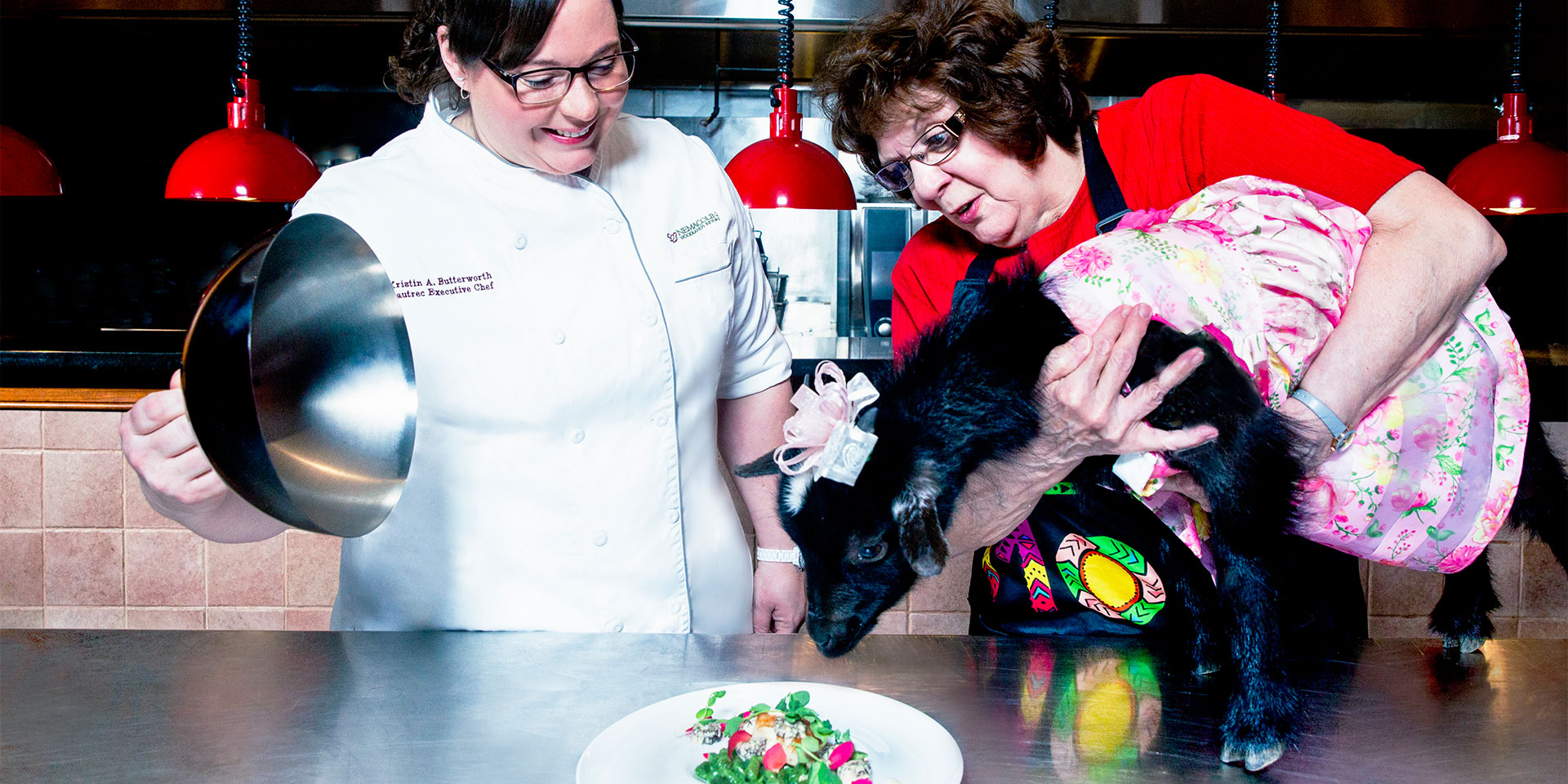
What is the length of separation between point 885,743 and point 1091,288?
0.50 metres

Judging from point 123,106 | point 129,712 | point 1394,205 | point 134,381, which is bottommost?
point 129,712

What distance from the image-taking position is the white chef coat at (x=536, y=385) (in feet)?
4.30

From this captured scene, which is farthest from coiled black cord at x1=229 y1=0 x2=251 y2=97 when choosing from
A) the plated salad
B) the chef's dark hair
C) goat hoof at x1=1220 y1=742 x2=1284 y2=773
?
goat hoof at x1=1220 y1=742 x2=1284 y2=773

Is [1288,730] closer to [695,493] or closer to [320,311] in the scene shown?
[695,493]

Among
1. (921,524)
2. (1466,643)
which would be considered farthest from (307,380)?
(1466,643)

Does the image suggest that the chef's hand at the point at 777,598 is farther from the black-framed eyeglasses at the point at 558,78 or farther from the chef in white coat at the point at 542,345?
the black-framed eyeglasses at the point at 558,78

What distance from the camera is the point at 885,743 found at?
927 mm

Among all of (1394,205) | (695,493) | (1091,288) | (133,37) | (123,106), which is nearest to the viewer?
(1091,288)

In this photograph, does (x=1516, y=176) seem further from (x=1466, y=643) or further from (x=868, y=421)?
(x=868, y=421)

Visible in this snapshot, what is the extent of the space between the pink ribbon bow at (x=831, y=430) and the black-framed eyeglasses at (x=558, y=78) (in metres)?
0.48

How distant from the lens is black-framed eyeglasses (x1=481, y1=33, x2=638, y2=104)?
3.94 feet

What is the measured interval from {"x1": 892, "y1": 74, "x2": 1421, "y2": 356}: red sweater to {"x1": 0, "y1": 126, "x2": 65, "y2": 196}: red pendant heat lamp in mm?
3083

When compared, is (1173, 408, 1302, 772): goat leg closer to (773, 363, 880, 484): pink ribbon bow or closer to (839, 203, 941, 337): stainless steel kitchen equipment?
(773, 363, 880, 484): pink ribbon bow

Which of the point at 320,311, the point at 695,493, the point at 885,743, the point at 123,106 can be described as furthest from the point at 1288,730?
the point at 123,106
